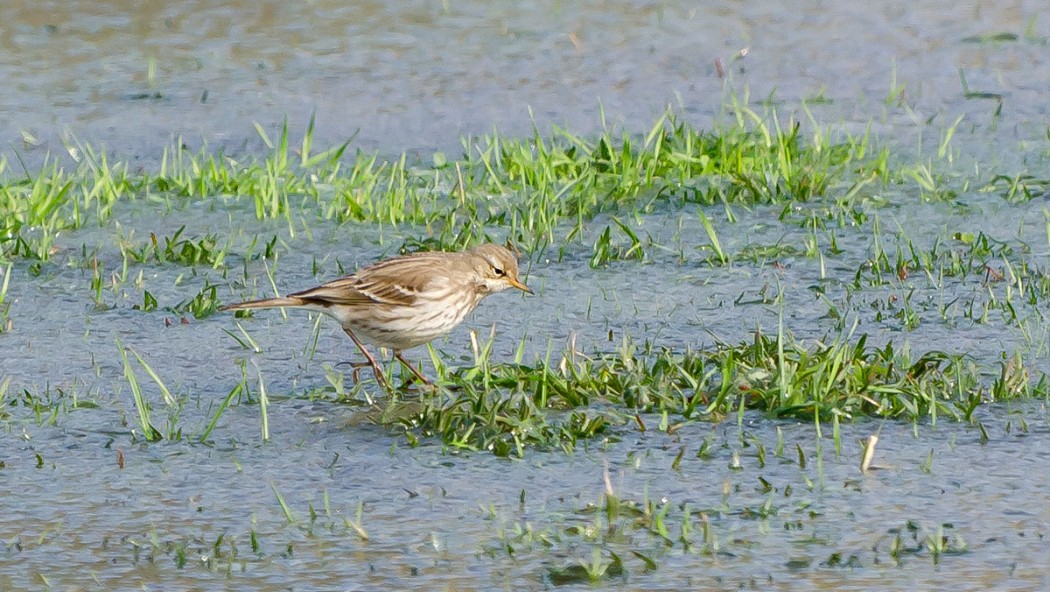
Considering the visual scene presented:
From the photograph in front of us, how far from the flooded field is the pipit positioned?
20cm

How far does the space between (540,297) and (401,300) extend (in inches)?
51.0

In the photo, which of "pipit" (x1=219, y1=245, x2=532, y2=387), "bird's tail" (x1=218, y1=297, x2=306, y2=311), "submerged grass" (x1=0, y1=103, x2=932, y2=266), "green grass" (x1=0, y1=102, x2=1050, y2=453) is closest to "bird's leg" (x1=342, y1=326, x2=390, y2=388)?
"pipit" (x1=219, y1=245, x2=532, y2=387)

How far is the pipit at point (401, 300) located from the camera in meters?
7.15

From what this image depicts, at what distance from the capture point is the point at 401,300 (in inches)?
281

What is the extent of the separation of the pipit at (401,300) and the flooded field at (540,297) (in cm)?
20

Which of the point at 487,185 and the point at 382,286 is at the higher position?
the point at 382,286

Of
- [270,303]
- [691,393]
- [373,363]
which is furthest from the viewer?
[270,303]

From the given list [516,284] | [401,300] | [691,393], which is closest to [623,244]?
[516,284]

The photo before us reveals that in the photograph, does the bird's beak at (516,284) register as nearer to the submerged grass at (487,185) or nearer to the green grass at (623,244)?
the green grass at (623,244)

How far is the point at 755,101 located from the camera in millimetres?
11719

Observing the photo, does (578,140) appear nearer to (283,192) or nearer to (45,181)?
(283,192)

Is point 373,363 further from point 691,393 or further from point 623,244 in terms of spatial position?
point 623,244

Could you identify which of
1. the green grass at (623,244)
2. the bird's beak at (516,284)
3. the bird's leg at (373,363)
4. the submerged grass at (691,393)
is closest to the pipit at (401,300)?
the bird's leg at (373,363)

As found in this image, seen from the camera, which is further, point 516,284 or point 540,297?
point 540,297
